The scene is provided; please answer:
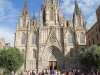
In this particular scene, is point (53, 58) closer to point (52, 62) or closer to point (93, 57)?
point (52, 62)

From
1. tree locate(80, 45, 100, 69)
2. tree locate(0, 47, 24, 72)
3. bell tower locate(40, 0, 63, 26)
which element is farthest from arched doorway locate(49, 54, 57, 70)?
tree locate(0, 47, 24, 72)

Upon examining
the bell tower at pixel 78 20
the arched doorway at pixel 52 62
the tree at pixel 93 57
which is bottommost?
the arched doorway at pixel 52 62

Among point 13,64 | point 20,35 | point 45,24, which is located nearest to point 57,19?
point 45,24

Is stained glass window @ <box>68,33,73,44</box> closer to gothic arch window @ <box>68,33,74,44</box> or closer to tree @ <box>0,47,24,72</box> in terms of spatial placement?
gothic arch window @ <box>68,33,74,44</box>

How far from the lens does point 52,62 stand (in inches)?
2137

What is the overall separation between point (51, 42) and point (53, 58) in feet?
14.8

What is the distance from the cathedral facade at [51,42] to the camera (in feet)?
172

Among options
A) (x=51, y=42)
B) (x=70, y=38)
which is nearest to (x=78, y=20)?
(x=70, y=38)

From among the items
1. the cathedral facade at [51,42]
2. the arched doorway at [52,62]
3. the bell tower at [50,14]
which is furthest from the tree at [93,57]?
the bell tower at [50,14]

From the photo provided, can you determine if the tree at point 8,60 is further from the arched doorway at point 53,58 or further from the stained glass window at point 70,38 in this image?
the stained glass window at point 70,38

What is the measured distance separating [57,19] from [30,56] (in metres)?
13.8

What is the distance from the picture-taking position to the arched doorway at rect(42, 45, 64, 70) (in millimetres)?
53156

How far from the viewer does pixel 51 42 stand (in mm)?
54000

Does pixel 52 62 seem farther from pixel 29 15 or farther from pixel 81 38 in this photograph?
pixel 29 15
